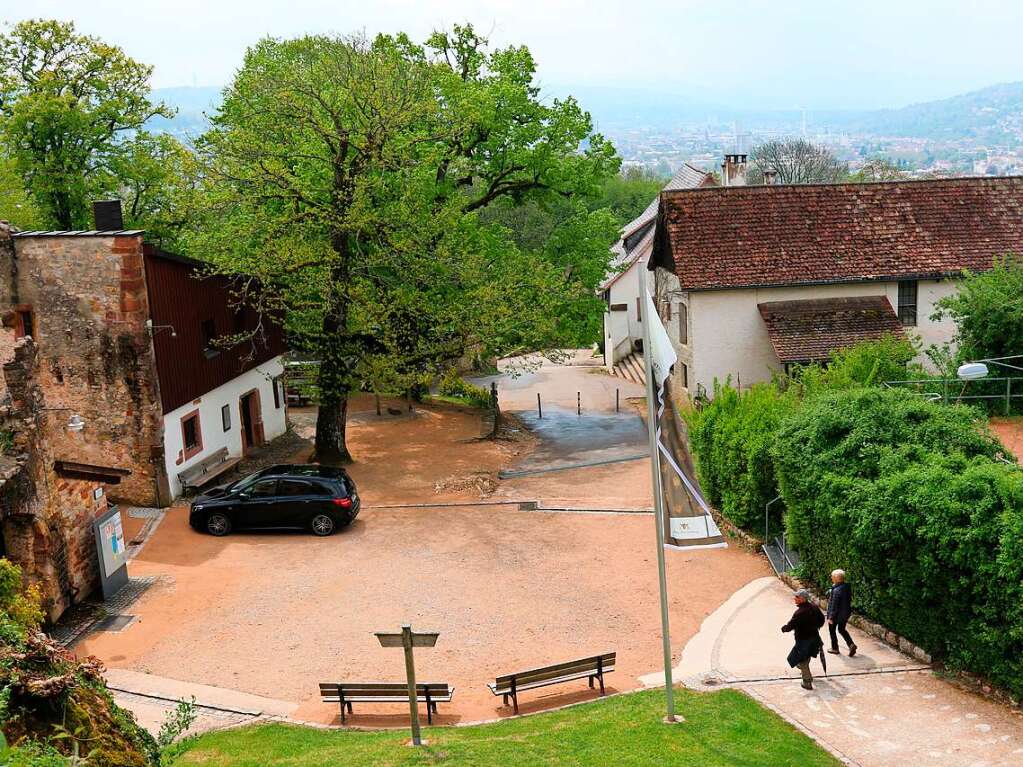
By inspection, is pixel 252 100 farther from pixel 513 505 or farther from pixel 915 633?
pixel 915 633

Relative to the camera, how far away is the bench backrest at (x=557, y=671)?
14.9 m

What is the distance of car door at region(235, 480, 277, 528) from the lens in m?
24.1

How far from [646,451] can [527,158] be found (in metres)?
10.8

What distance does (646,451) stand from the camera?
34000mm

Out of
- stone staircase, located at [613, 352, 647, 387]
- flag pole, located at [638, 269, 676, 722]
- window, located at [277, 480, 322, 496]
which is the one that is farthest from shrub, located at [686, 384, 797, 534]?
stone staircase, located at [613, 352, 647, 387]

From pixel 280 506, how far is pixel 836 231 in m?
21.4

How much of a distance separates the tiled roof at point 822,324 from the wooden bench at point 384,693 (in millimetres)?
20353

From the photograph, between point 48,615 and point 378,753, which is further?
point 48,615

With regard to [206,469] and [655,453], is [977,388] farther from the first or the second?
[206,469]

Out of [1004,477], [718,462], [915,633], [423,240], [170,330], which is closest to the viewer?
[1004,477]

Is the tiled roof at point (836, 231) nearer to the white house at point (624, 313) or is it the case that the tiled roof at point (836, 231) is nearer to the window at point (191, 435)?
the window at point (191, 435)

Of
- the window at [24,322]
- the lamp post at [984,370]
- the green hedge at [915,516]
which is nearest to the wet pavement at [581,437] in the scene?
the lamp post at [984,370]

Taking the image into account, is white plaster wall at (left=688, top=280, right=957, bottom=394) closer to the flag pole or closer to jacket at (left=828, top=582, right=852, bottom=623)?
jacket at (left=828, top=582, right=852, bottom=623)

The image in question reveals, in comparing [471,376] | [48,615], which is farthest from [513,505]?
[471,376]
